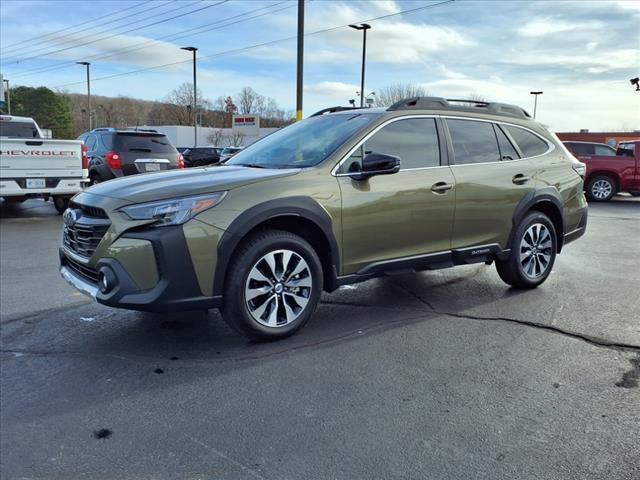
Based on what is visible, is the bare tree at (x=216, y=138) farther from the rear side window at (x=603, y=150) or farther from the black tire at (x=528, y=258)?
the black tire at (x=528, y=258)

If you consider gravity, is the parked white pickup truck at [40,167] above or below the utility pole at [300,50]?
below

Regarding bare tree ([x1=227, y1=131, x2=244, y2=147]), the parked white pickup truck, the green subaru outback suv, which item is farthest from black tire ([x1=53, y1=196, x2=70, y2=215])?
bare tree ([x1=227, y1=131, x2=244, y2=147])

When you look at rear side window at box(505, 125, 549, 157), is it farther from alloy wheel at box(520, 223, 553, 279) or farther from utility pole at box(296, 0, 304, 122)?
utility pole at box(296, 0, 304, 122)

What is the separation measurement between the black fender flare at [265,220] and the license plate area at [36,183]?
8.40 m

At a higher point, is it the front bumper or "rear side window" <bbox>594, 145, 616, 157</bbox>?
"rear side window" <bbox>594, 145, 616, 157</bbox>

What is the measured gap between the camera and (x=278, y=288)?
4039 mm

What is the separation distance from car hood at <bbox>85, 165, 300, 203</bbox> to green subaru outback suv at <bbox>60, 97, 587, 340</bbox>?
0.02 m

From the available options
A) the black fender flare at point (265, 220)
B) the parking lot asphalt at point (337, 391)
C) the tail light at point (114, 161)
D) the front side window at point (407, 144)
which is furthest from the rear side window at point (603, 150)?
the black fender flare at point (265, 220)

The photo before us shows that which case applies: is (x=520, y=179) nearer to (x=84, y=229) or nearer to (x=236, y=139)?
(x=84, y=229)

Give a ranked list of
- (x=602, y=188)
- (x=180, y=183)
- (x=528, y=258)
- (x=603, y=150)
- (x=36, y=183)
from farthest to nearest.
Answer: (x=603, y=150) < (x=602, y=188) < (x=36, y=183) < (x=528, y=258) < (x=180, y=183)

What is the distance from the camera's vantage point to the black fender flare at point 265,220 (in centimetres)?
373

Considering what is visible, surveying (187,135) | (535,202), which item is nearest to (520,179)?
(535,202)

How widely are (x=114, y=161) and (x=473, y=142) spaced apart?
879cm

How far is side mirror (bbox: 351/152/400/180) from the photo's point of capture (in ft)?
13.8
